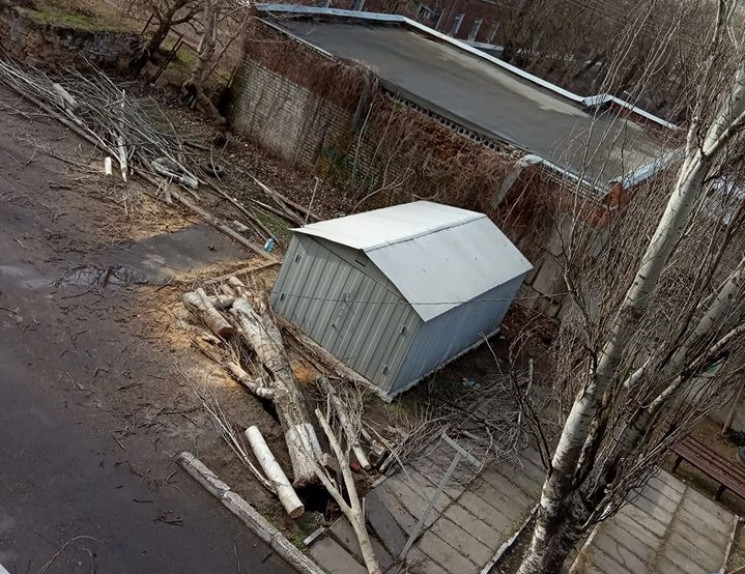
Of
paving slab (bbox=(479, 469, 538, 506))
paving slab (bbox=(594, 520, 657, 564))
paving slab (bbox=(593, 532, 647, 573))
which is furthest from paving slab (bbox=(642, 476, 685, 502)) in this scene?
paving slab (bbox=(479, 469, 538, 506))

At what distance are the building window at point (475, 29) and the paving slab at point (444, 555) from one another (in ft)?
114

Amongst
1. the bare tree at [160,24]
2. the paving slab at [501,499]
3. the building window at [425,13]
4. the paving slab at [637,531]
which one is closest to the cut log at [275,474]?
the paving slab at [501,499]

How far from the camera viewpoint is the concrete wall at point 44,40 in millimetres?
16203

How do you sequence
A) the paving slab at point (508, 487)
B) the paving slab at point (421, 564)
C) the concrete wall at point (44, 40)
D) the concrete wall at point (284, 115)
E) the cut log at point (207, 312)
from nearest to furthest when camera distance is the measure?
the paving slab at point (421, 564) < the paving slab at point (508, 487) < the cut log at point (207, 312) < the concrete wall at point (44, 40) < the concrete wall at point (284, 115)

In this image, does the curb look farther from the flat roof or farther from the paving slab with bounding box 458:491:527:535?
the flat roof

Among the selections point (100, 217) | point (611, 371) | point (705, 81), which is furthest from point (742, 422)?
point (100, 217)

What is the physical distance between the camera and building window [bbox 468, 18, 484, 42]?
3781 centimetres

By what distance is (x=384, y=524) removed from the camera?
8.01 m

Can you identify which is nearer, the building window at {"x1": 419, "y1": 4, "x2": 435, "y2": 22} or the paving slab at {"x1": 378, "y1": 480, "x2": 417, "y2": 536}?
the paving slab at {"x1": 378, "y1": 480, "x2": 417, "y2": 536}

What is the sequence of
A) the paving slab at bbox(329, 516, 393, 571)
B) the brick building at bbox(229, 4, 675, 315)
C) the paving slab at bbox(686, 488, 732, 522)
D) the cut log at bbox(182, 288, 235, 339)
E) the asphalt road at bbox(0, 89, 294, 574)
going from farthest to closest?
the brick building at bbox(229, 4, 675, 315) < the paving slab at bbox(686, 488, 732, 522) < the cut log at bbox(182, 288, 235, 339) < the paving slab at bbox(329, 516, 393, 571) < the asphalt road at bbox(0, 89, 294, 574)

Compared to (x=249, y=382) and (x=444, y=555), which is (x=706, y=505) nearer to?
(x=444, y=555)

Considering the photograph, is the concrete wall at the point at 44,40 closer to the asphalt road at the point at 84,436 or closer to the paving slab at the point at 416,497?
the asphalt road at the point at 84,436

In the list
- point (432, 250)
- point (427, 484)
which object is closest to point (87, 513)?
point (427, 484)

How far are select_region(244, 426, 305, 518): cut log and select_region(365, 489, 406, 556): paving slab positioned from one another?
0.86 m
